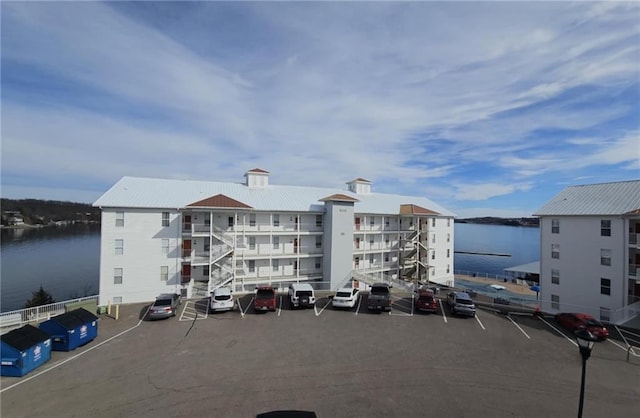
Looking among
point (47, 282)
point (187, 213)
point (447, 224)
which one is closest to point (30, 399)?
point (187, 213)

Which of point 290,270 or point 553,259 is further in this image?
point 290,270

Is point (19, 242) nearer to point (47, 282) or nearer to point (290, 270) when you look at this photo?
point (47, 282)

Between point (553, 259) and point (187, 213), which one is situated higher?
point (187, 213)

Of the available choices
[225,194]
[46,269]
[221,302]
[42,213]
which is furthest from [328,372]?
[42,213]

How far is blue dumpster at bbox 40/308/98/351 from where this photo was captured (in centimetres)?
1462

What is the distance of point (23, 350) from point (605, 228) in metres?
36.3

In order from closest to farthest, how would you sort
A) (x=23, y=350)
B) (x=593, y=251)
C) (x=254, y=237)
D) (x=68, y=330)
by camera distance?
(x=23, y=350) < (x=68, y=330) < (x=593, y=251) < (x=254, y=237)

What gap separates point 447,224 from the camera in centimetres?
4209

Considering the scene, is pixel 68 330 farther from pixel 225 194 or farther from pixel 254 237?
pixel 225 194

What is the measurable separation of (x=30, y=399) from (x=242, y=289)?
18737 millimetres

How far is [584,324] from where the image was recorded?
57.4 feet

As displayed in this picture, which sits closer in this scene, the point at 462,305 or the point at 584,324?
the point at 584,324

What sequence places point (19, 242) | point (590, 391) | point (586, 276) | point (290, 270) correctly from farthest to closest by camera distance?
point (19, 242) → point (290, 270) → point (586, 276) → point (590, 391)

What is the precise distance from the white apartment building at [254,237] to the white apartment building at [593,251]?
12.8 m
